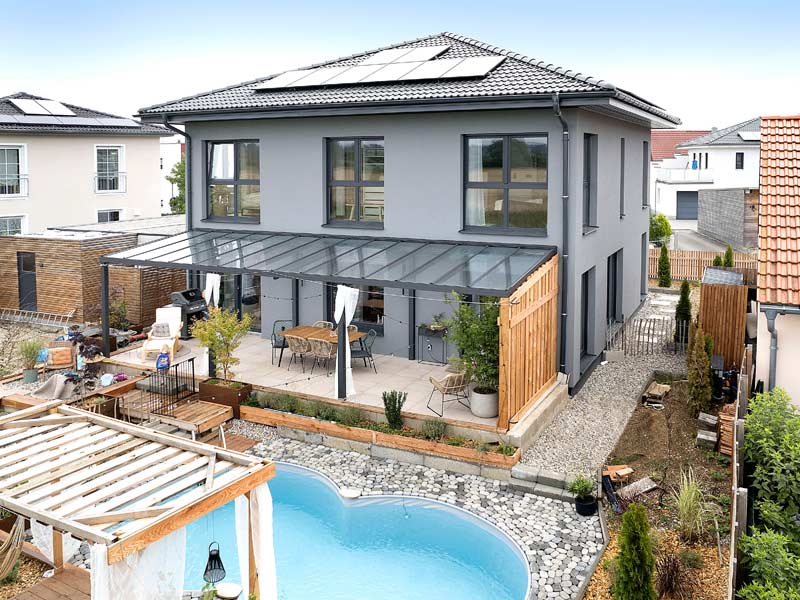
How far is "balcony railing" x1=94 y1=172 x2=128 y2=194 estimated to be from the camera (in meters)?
32.0

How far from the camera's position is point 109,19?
55.8m

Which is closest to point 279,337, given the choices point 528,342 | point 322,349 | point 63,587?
point 322,349

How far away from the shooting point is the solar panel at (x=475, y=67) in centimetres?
1535

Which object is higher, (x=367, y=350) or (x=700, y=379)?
(x=367, y=350)

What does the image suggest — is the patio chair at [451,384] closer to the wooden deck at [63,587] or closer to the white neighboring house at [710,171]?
the wooden deck at [63,587]

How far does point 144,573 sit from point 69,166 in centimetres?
2757

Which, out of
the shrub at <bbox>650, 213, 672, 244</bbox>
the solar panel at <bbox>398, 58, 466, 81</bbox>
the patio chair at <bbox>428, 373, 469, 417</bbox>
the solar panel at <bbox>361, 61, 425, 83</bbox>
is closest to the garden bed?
the patio chair at <bbox>428, 373, 469, 417</bbox>

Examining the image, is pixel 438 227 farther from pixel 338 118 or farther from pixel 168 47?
pixel 168 47

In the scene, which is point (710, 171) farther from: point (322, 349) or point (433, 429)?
point (433, 429)

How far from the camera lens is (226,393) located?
14.6 metres

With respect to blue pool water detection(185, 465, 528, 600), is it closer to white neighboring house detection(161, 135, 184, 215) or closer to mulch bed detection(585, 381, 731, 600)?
mulch bed detection(585, 381, 731, 600)

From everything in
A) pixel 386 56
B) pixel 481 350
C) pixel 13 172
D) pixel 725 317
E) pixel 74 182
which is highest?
pixel 386 56

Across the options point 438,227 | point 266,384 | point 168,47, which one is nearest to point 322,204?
point 438,227

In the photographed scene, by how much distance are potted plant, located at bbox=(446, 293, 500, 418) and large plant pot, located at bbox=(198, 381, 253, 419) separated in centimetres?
417
